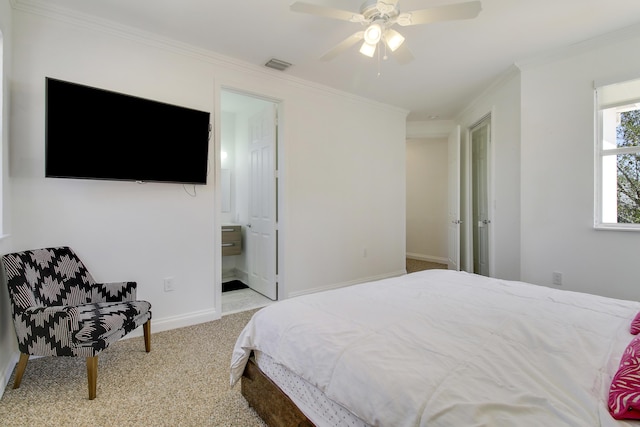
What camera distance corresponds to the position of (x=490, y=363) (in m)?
1.02

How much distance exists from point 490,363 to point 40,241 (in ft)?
9.64

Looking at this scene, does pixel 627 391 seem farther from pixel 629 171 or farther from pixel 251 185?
pixel 251 185

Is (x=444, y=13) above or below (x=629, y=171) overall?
above

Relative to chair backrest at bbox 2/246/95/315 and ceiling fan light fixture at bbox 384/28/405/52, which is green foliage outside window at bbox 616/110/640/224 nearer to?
ceiling fan light fixture at bbox 384/28/405/52

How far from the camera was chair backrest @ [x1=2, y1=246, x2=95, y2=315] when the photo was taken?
1801 millimetres

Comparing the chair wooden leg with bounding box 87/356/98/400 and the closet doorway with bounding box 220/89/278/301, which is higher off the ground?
the closet doorway with bounding box 220/89/278/301

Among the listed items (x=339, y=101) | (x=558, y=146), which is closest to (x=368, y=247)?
(x=339, y=101)

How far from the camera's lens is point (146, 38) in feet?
8.54

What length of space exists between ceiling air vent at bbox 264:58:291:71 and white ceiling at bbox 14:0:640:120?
6cm

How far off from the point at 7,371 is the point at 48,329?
56 cm

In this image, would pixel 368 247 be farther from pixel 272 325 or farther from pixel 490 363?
pixel 490 363

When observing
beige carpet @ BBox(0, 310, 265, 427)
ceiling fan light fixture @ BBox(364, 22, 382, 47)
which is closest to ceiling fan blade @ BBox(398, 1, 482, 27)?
ceiling fan light fixture @ BBox(364, 22, 382, 47)

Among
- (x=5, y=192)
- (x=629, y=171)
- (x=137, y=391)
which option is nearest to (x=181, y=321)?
(x=137, y=391)

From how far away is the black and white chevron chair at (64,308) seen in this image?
1.73 m
